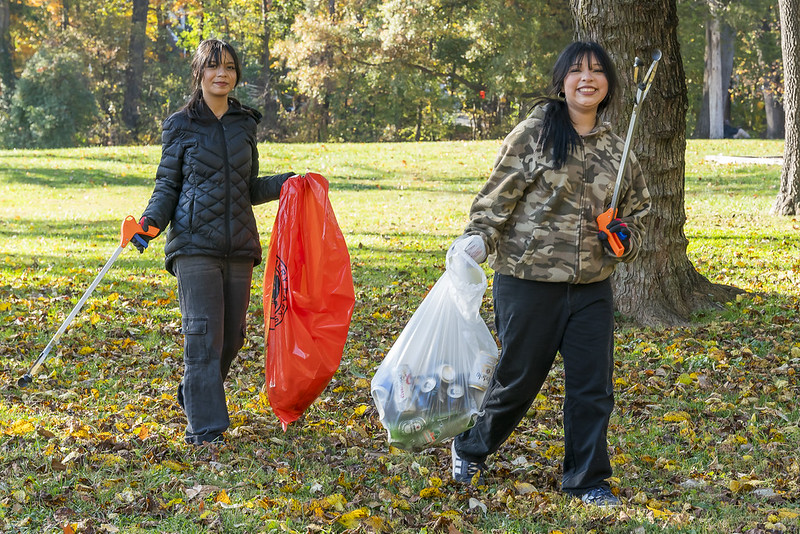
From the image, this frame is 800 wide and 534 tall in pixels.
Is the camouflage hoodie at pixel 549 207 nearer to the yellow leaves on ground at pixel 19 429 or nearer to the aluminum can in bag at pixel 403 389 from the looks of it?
the aluminum can in bag at pixel 403 389

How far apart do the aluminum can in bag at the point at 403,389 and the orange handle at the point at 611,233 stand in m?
0.93

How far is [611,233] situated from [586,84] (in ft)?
1.90

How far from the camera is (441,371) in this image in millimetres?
3713

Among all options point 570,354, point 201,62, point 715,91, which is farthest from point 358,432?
point 715,91

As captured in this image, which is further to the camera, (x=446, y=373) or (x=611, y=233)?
(x=446, y=373)

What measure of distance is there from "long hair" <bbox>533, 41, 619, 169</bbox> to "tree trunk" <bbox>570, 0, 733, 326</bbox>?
2.80m

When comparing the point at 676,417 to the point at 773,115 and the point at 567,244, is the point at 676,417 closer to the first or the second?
the point at 567,244

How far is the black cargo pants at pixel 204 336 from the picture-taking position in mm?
4375

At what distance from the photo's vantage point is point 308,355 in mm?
4469

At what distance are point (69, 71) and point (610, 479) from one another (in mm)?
26161

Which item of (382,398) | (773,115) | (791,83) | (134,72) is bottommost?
(382,398)

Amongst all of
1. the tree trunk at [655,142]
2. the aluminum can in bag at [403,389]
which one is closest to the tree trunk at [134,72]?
the tree trunk at [655,142]

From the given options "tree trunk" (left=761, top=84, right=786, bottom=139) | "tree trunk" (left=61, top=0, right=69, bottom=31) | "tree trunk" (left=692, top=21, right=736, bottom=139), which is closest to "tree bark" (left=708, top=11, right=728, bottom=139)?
"tree trunk" (left=692, top=21, right=736, bottom=139)

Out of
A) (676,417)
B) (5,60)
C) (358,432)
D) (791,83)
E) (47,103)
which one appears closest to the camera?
(358,432)
